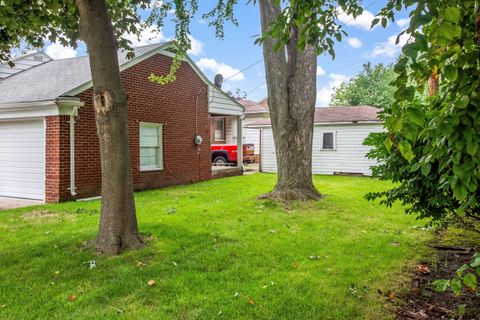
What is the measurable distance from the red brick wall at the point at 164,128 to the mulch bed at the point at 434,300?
831cm

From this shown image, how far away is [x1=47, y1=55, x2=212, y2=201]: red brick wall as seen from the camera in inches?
382

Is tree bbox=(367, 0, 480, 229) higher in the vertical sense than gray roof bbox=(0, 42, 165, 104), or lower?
lower

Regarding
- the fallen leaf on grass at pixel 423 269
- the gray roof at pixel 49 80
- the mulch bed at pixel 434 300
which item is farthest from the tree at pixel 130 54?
the fallen leaf on grass at pixel 423 269

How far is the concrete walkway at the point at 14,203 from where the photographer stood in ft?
29.4

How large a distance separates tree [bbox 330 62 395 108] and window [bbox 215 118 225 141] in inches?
800

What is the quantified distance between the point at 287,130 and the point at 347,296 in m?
5.85

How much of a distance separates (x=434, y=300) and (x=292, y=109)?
20.1ft

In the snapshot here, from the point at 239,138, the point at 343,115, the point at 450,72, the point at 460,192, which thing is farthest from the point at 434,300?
the point at 343,115

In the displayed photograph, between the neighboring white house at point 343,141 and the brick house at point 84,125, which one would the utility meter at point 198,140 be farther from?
the neighboring white house at point 343,141

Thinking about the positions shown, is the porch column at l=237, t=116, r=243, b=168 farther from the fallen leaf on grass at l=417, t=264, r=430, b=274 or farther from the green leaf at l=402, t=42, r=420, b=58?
the green leaf at l=402, t=42, r=420, b=58

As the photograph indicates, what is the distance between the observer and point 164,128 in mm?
12383

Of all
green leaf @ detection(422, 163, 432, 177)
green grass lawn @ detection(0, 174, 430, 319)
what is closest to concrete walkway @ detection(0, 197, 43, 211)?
green grass lawn @ detection(0, 174, 430, 319)

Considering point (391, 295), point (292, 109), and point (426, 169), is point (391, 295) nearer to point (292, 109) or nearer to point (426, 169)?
point (426, 169)

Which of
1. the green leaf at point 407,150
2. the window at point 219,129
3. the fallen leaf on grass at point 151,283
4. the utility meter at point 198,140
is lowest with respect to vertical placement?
the fallen leaf on grass at point 151,283
